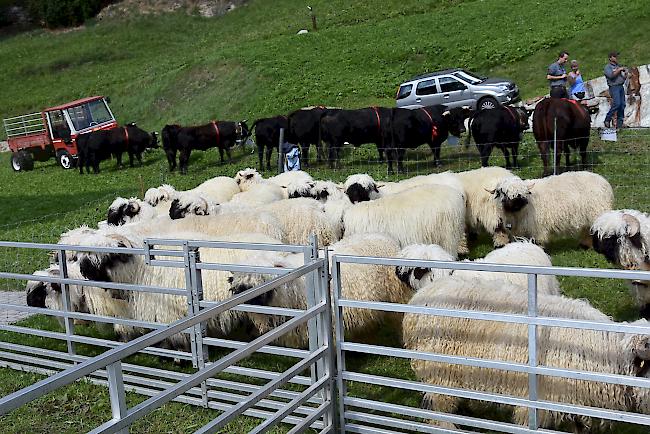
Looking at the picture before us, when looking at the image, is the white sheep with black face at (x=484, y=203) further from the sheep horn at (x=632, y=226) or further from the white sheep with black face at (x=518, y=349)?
the white sheep with black face at (x=518, y=349)

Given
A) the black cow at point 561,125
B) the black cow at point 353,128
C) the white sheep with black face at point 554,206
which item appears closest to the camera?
the white sheep with black face at point 554,206

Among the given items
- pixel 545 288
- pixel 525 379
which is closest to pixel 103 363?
pixel 525 379

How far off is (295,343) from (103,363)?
3.46 metres

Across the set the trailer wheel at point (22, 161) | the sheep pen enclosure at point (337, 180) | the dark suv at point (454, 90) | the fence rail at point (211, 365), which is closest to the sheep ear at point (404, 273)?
the sheep pen enclosure at point (337, 180)

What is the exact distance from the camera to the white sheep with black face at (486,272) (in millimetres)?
5652

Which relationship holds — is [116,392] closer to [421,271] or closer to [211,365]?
[211,365]

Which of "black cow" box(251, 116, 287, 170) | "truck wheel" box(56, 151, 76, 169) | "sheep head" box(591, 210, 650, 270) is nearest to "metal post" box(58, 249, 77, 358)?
"sheep head" box(591, 210, 650, 270)

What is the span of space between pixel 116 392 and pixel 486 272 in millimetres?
3676

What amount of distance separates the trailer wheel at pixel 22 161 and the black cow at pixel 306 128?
45.7 feet

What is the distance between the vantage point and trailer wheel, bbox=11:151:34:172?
26.2 meters

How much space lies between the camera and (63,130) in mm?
25703

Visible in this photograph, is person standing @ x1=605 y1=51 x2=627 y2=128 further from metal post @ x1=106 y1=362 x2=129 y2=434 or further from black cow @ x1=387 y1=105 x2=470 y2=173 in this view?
metal post @ x1=106 y1=362 x2=129 y2=434

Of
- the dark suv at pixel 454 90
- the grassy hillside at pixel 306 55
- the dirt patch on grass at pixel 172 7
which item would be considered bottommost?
the dark suv at pixel 454 90

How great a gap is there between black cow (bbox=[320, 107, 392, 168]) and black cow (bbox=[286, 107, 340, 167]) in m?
0.33
